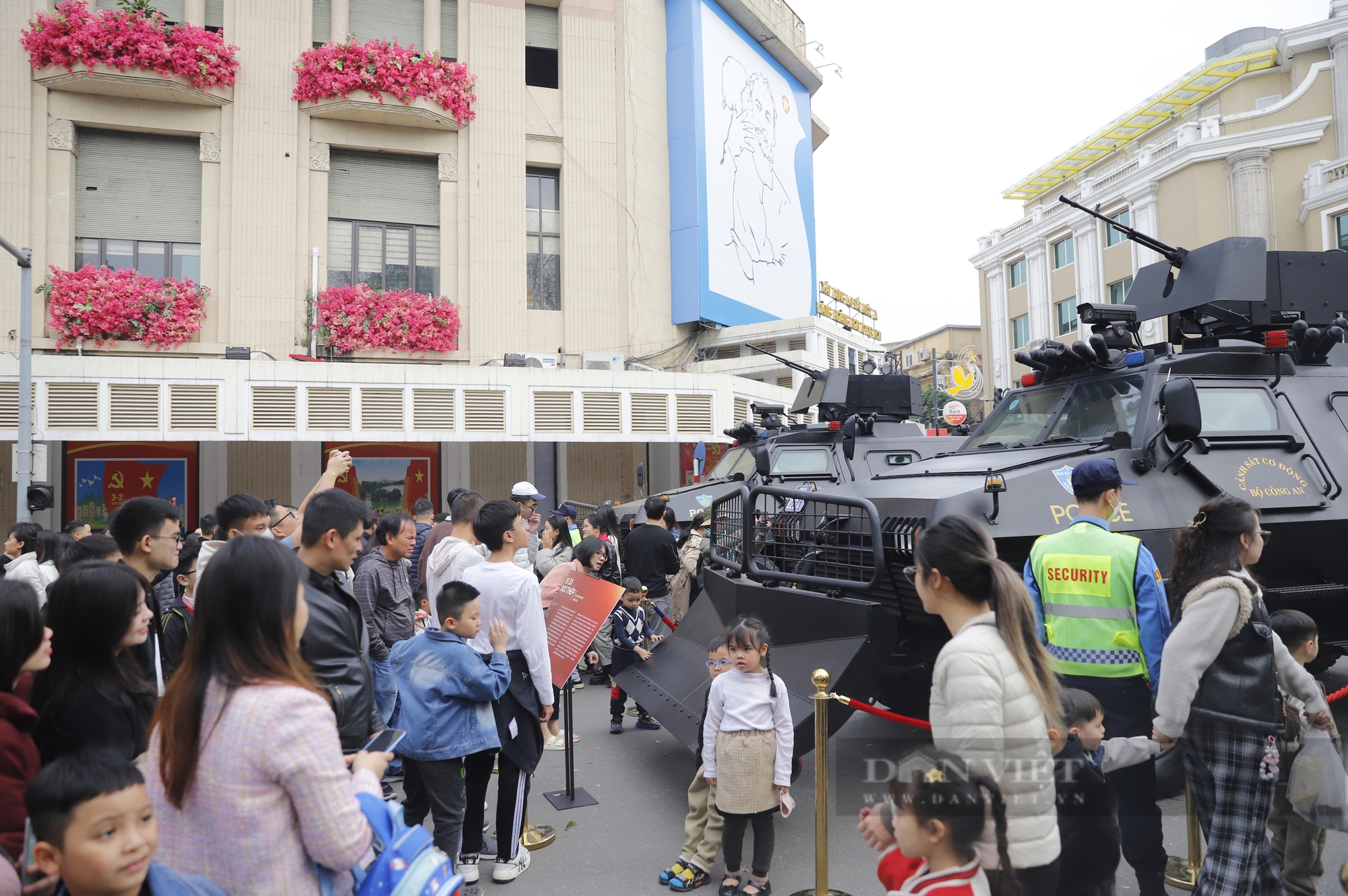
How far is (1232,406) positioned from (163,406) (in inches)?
567

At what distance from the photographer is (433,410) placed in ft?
48.2

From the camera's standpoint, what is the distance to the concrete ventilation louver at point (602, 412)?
51.2 ft

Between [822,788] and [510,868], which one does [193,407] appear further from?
[822,788]

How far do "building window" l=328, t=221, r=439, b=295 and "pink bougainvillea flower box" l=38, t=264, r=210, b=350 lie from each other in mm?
2611

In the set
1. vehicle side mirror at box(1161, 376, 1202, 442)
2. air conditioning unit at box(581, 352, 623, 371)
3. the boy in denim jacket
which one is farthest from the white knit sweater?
air conditioning unit at box(581, 352, 623, 371)

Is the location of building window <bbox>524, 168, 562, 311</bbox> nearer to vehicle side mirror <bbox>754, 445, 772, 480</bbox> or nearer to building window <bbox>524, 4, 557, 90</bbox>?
building window <bbox>524, 4, 557, 90</bbox>

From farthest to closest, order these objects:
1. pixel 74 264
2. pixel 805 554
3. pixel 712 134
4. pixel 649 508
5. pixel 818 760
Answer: pixel 712 134, pixel 74 264, pixel 649 508, pixel 805 554, pixel 818 760

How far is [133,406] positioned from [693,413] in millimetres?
9619

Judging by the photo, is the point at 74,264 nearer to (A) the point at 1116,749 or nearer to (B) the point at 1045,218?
(A) the point at 1116,749

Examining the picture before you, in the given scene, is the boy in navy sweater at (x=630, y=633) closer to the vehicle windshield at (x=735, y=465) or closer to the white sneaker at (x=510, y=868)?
the white sneaker at (x=510, y=868)

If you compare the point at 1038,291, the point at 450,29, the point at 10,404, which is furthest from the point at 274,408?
the point at 1038,291

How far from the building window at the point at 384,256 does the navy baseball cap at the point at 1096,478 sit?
15.0 meters

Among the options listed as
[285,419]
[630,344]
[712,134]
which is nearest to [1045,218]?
[712,134]

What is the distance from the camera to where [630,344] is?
711 inches
